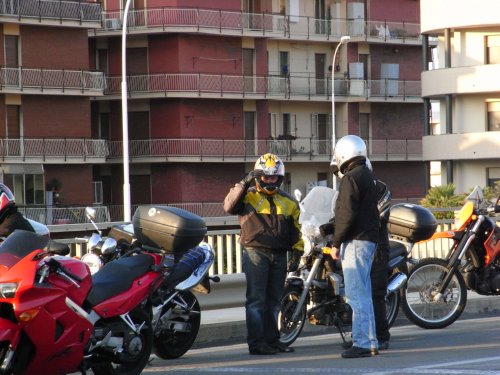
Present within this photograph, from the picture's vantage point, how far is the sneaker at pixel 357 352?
498 inches

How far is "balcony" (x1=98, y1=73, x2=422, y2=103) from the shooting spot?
66.0 metres

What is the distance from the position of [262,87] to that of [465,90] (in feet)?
35.3

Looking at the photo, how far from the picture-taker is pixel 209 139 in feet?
223

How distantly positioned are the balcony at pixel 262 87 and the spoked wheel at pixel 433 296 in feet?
167

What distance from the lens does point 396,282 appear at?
568 inches

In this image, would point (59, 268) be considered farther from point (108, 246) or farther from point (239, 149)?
point (239, 149)

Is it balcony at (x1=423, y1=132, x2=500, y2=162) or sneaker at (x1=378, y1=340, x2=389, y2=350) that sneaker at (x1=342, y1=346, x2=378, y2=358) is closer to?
sneaker at (x1=378, y1=340, x2=389, y2=350)

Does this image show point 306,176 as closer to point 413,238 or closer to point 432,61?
point 432,61

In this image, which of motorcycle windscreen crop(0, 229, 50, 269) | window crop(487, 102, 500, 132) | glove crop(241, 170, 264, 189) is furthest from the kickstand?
window crop(487, 102, 500, 132)

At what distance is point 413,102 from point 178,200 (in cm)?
1743

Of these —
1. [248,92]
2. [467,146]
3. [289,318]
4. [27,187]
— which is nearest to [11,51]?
[27,187]

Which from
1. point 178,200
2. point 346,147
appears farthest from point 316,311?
point 178,200

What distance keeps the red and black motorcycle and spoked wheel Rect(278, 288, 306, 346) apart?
5.26 feet

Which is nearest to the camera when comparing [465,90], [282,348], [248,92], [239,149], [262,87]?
[282,348]
